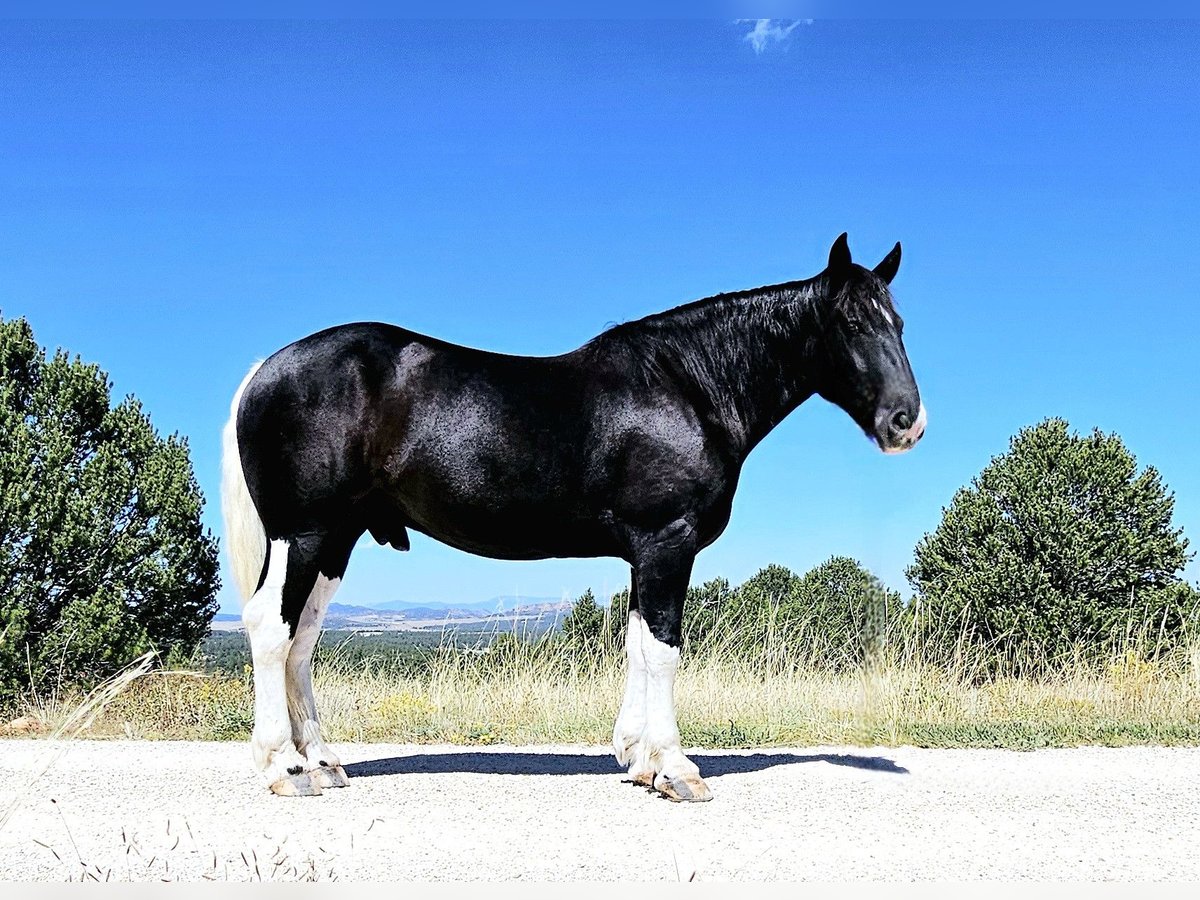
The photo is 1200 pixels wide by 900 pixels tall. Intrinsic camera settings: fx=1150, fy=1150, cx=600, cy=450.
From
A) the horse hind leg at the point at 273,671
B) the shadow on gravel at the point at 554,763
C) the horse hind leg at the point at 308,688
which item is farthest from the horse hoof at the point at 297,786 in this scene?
the shadow on gravel at the point at 554,763

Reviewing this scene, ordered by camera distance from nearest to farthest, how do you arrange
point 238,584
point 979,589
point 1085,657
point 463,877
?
point 463,877 < point 238,584 < point 1085,657 < point 979,589

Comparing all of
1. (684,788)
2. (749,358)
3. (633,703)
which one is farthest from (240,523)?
(749,358)

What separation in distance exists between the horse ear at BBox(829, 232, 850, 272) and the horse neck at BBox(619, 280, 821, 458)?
8.8 inches

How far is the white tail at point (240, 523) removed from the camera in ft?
21.6

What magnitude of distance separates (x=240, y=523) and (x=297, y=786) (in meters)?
1.52

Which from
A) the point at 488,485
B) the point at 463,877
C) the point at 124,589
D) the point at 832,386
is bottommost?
the point at 463,877

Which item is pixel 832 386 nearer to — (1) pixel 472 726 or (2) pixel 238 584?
(2) pixel 238 584

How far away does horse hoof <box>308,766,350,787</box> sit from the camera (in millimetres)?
6355

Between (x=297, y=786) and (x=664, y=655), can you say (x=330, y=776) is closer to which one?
(x=297, y=786)

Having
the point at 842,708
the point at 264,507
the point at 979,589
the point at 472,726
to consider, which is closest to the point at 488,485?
the point at 264,507

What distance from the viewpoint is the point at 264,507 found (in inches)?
251

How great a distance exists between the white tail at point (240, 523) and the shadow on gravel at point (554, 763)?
1390 millimetres

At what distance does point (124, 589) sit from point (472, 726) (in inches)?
148

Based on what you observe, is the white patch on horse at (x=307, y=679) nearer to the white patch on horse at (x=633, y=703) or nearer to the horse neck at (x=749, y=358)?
the white patch on horse at (x=633, y=703)
